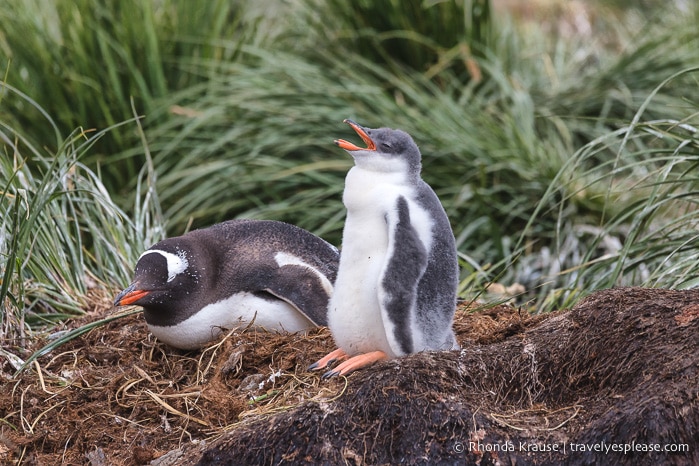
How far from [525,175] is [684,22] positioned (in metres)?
3.64

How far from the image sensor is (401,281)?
3262 mm

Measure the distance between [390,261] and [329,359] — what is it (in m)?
0.52

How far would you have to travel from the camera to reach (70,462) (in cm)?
345

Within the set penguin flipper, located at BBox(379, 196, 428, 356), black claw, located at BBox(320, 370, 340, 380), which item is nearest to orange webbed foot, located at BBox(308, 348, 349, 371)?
black claw, located at BBox(320, 370, 340, 380)

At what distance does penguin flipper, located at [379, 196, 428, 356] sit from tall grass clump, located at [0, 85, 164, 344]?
5.22ft

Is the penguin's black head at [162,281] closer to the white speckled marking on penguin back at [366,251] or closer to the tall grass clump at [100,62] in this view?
the white speckled marking on penguin back at [366,251]

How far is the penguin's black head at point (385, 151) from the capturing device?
3.46 metres

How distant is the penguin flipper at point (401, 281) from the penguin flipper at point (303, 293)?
96cm

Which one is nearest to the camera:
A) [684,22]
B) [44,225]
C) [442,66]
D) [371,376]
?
[371,376]

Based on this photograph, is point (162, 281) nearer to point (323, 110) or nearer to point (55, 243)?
point (55, 243)

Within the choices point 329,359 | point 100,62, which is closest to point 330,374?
point 329,359

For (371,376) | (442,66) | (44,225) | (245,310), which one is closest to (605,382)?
(371,376)

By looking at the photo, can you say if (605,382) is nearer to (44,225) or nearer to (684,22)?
(44,225)

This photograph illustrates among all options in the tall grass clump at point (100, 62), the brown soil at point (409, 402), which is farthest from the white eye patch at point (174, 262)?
the tall grass clump at point (100, 62)
